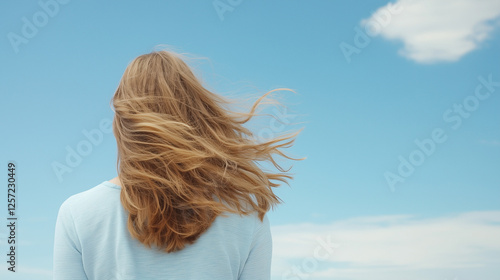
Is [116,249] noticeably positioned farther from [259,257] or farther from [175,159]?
[259,257]

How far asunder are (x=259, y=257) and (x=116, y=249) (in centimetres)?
68

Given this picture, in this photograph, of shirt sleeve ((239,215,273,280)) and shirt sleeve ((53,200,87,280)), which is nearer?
shirt sleeve ((53,200,87,280))

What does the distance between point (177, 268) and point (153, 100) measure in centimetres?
78

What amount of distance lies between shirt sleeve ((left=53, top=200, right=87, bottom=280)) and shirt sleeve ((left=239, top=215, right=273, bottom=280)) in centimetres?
77

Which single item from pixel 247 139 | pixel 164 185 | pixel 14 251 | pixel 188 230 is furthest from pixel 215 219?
pixel 14 251

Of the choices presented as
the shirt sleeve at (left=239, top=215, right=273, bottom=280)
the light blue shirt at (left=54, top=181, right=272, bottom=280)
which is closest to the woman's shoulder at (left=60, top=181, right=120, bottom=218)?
the light blue shirt at (left=54, top=181, right=272, bottom=280)

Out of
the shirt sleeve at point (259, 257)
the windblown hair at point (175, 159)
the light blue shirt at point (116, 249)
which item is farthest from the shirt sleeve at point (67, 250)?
the shirt sleeve at point (259, 257)

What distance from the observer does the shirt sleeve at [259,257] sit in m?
2.42

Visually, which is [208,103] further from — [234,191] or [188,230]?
[188,230]

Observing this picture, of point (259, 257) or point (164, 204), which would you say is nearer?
point (164, 204)

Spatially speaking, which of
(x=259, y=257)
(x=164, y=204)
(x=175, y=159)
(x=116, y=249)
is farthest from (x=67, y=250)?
(x=259, y=257)

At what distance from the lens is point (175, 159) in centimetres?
226

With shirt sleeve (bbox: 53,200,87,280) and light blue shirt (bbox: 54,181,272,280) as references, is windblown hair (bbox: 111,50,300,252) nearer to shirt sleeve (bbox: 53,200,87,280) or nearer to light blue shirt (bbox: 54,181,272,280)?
light blue shirt (bbox: 54,181,272,280)

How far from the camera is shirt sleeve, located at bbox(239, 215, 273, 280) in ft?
7.95
